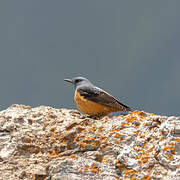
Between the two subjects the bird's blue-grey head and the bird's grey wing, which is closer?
the bird's grey wing

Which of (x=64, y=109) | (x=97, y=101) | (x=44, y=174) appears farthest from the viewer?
(x=97, y=101)

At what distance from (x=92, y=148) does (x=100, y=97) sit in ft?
11.0

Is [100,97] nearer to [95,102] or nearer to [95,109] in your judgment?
[95,102]

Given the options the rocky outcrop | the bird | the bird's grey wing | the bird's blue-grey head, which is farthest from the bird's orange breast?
the rocky outcrop

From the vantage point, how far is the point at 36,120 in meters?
7.36

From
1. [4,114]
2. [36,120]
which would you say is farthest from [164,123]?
[4,114]

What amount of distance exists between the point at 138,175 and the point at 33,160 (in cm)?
205

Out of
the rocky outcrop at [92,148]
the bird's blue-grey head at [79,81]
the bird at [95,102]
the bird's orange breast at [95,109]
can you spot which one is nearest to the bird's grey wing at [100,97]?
the bird at [95,102]

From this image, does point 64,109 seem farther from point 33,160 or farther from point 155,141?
point 155,141

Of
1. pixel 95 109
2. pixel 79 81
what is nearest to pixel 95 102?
pixel 95 109

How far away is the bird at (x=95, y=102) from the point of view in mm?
8992

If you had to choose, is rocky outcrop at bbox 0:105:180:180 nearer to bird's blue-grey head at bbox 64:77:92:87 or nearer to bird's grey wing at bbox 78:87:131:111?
bird's grey wing at bbox 78:87:131:111

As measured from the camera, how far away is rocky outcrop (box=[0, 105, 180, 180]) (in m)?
A: 5.48

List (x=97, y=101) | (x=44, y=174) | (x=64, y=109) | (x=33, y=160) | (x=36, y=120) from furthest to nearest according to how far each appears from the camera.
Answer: (x=97, y=101)
(x=64, y=109)
(x=36, y=120)
(x=33, y=160)
(x=44, y=174)
